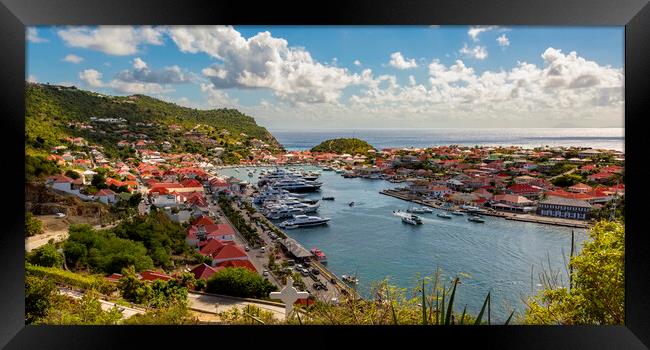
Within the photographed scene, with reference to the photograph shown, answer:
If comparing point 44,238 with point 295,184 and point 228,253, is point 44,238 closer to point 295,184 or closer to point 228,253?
point 228,253

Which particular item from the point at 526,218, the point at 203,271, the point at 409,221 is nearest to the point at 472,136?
the point at 526,218

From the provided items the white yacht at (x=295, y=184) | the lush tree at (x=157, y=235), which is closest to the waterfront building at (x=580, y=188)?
the white yacht at (x=295, y=184)

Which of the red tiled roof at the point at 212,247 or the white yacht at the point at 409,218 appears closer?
the red tiled roof at the point at 212,247

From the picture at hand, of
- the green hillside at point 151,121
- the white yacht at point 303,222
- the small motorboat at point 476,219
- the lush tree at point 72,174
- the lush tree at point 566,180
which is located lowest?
the white yacht at point 303,222

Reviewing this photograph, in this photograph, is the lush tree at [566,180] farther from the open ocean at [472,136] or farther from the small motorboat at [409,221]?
the small motorboat at [409,221]

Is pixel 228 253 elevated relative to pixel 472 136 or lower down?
lower down

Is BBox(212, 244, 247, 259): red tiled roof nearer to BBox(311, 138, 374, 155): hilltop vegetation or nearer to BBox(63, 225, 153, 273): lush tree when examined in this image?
BBox(63, 225, 153, 273): lush tree
